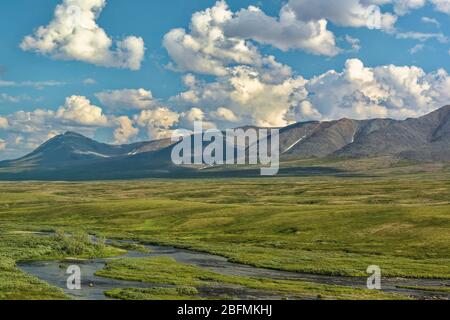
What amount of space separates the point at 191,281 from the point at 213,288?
5.12m

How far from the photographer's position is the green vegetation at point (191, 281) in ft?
204

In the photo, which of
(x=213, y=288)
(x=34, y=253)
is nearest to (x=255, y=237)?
(x=34, y=253)

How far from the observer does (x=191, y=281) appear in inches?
2795

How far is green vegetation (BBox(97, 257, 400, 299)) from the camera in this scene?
204 ft

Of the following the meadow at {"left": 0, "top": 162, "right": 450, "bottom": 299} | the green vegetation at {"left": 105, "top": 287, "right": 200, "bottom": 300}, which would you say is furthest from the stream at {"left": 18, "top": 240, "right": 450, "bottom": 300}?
the meadow at {"left": 0, "top": 162, "right": 450, "bottom": 299}

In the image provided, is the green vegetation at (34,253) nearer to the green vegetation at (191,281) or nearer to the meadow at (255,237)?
the meadow at (255,237)

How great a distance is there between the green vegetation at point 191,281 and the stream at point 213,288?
68.9 inches

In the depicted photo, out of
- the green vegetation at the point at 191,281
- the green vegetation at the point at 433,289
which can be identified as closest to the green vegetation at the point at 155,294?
the green vegetation at the point at 191,281

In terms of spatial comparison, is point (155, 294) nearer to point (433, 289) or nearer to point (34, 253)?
point (433, 289)
